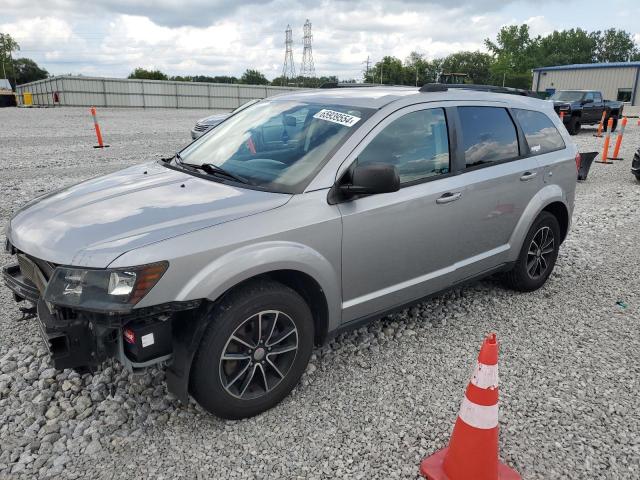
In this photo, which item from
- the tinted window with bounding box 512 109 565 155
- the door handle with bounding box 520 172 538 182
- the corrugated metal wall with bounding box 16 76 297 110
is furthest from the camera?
the corrugated metal wall with bounding box 16 76 297 110

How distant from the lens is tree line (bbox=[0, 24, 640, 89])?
88.3 m

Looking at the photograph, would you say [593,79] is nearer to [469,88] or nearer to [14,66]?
[469,88]

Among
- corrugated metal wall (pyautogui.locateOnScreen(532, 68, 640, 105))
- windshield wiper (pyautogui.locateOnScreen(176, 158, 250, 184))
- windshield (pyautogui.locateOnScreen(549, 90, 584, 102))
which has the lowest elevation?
windshield wiper (pyautogui.locateOnScreen(176, 158, 250, 184))

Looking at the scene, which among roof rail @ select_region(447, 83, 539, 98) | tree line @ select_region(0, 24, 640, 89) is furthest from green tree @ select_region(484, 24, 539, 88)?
roof rail @ select_region(447, 83, 539, 98)

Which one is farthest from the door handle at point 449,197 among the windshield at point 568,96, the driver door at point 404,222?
the windshield at point 568,96

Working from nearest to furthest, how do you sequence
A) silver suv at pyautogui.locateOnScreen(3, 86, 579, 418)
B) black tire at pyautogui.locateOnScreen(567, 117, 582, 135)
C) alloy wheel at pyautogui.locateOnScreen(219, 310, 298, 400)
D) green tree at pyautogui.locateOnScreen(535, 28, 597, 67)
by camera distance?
silver suv at pyautogui.locateOnScreen(3, 86, 579, 418) < alloy wheel at pyautogui.locateOnScreen(219, 310, 298, 400) < black tire at pyautogui.locateOnScreen(567, 117, 582, 135) < green tree at pyautogui.locateOnScreen(535, 28, 597, 67)

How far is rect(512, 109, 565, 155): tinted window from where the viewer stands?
14.3 feet

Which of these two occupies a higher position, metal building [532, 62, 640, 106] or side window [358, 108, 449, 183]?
metal building [532, 62, 640, 106]

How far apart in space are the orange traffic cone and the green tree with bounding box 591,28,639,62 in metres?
127

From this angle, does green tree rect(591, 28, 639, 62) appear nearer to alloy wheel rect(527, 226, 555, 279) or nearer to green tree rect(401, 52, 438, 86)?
green tree rect(401, 52, 438, 86)

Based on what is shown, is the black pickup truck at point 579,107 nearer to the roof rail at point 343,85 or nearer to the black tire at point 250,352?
the roof rail at point 343,85

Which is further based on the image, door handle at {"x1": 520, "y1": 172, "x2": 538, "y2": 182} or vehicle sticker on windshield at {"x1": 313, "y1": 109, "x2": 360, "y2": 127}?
door handle at {"x1": 520, "y1": 172, "x2": 538, "y2": 182}

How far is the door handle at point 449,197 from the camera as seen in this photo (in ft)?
11.4

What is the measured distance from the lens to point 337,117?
130 inches
